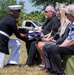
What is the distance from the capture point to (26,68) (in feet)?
28.6

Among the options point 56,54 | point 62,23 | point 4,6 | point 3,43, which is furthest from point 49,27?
point 4,6

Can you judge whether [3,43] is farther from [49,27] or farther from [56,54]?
[56,54]

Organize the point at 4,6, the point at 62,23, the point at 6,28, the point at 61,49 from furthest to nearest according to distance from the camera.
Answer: the point at 4,6
the point at 6,28
the point at 62,23
the point at 61,49

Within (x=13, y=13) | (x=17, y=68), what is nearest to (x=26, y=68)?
(x=17, y=68)

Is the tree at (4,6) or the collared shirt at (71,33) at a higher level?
the collared shirt at (71,33)

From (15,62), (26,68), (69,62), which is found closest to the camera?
(69,62)

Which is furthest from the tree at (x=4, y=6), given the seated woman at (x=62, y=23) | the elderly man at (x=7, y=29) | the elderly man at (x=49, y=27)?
the seated woman at (x=62, y=23)

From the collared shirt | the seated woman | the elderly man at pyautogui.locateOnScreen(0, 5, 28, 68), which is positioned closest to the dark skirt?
the elderly man at pyautogui.locateOnScreen(0, 5, 28, 68)

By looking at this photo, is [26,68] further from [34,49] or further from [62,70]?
[62,70]

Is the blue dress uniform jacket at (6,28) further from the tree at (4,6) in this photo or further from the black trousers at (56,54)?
the tree at (4,6)

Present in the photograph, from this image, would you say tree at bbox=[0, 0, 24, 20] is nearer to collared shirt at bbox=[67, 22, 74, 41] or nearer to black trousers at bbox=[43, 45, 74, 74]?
black trousers at bbox=[43, 45, 74, 74]

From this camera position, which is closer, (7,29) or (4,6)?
(7,29)

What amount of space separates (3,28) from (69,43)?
235 centimetres

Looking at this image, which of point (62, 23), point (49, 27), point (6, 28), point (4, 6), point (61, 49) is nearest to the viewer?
point (61, 49)
